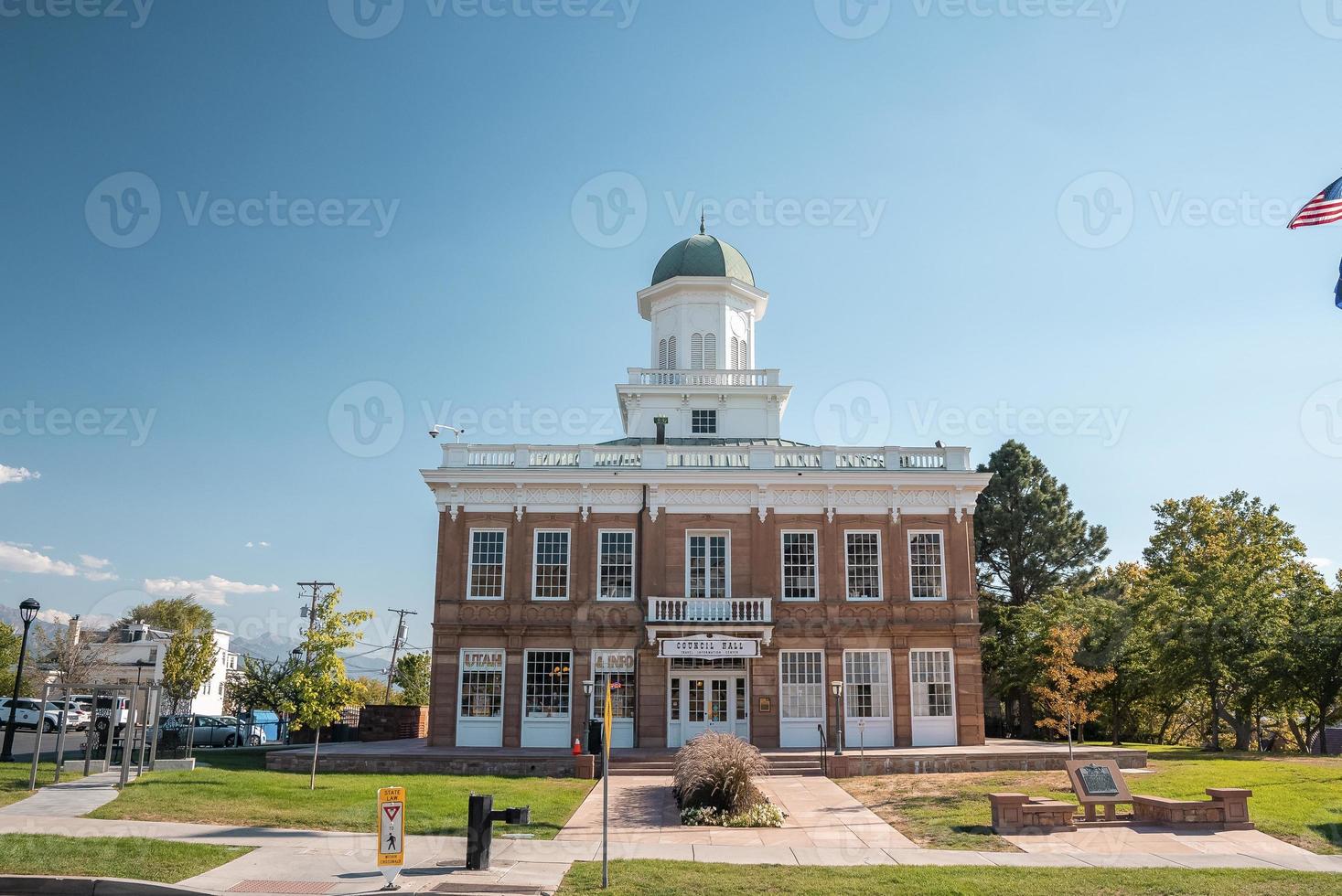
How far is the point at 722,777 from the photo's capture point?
18453 mm

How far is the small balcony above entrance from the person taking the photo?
31953 mm

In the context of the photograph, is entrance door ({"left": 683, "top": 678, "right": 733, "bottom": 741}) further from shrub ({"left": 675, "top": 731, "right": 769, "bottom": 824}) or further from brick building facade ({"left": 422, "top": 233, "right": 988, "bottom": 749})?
shrub ({"left": 675, "top": 731, "right": 769, "bottom": 824})

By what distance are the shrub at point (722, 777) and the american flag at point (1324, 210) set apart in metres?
13.3

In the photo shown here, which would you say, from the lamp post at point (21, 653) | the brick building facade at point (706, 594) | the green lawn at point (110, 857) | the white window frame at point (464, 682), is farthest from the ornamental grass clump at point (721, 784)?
the lamp post at point (21, 653)

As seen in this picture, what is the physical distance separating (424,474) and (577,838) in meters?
19.4

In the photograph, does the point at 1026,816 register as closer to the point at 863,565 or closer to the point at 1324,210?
the point at 1324,210

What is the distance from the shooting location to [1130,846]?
15516 millimetres

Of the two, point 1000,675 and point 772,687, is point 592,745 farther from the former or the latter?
point 1000,675

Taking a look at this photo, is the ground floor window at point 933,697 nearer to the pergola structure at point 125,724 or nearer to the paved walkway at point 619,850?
the paved walkway at point 619,850

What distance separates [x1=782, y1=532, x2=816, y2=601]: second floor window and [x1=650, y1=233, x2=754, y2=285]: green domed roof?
13.1m

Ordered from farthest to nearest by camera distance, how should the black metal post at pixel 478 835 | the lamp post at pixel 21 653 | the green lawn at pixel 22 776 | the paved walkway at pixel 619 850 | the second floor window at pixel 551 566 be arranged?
1. the second floor window at pixel 551 566
2. the lamp post at pixel 21 653
3. the green lawn at pixel 22 776
4. the black metal post at pixel 478 835
5. the paved walkway at pixel 619 850

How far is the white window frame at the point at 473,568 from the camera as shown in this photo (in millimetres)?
33188

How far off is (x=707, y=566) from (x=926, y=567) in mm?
7475

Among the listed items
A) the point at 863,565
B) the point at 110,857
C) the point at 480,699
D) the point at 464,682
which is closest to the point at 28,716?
the point at 464,682
